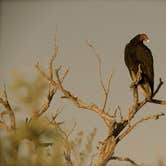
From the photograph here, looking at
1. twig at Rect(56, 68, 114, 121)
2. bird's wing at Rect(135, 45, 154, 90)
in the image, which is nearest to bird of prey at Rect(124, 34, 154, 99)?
bird's wing at Rect(135, 45, 154, 90)

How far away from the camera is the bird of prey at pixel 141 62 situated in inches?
248

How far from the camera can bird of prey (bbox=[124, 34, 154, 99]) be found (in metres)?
6.31

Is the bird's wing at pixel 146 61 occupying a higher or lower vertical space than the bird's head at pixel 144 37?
lower

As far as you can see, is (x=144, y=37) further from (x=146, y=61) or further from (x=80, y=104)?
(x=80, y=104)

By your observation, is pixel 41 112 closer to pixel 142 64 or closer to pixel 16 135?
pixel 142 64

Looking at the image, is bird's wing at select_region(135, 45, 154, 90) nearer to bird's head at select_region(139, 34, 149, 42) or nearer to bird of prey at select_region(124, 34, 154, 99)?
bird of prey at select_region(124, 34, 154, 99)

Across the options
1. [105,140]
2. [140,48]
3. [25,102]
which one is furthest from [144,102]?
[25,102]

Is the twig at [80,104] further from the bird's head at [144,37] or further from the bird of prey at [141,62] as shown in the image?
the bird's head at [144,37]

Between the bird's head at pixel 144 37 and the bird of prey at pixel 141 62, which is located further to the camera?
the bird's head at pixel 144 37

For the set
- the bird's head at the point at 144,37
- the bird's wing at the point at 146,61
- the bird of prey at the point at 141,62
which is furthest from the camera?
the bird's head at the point at 144,37

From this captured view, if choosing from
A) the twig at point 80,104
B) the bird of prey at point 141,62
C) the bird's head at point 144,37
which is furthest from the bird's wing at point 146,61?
the twig at point 80,104

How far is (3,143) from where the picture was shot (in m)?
1.90

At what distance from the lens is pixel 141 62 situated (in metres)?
6.61

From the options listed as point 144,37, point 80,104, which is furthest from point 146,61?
point 80,104
